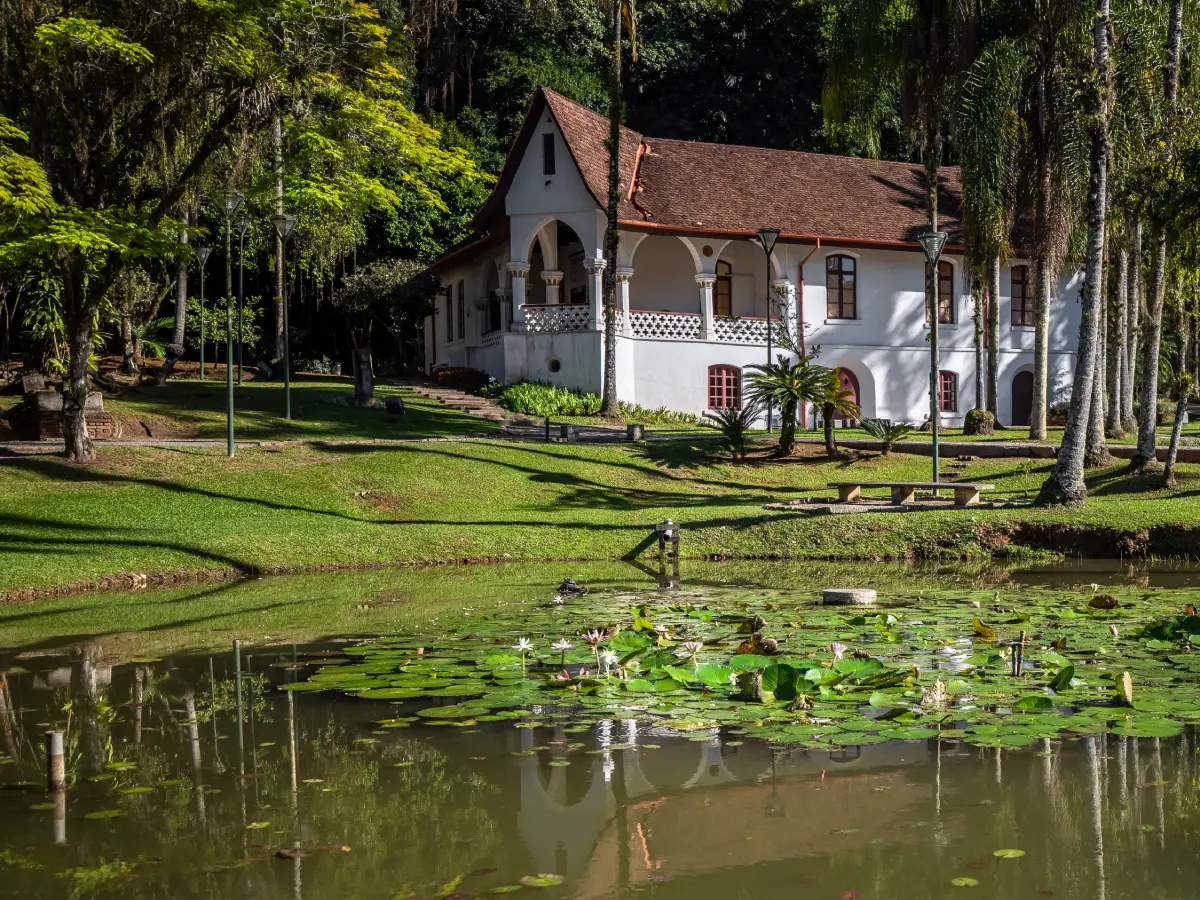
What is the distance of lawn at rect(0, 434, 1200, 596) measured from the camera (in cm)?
1673

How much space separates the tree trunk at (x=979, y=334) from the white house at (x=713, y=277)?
82cm

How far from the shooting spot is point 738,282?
39.2 meters

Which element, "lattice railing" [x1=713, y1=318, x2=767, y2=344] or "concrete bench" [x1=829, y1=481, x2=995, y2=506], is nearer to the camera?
"concrete bench" [x1=829, y1=481, x2=995, y2=506]

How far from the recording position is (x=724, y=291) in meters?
39.1

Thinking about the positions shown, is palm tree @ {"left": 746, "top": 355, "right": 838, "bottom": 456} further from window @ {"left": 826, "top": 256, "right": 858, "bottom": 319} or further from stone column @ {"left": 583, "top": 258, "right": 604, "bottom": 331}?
window @ {"left": 826, "top": 256, "right": 858, "bottom": 319}

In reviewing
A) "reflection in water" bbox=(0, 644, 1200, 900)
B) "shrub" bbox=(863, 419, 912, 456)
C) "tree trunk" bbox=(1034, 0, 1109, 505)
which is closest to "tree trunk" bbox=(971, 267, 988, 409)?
"shrub" bbox=(863, 419, 912, 456)

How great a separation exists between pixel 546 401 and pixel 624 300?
4444 mm

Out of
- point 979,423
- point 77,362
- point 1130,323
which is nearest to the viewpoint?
point 77,362

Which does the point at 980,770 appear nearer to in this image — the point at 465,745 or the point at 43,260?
the point at 465,745

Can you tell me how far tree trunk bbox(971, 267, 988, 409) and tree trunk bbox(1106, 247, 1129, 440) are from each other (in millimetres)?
5770

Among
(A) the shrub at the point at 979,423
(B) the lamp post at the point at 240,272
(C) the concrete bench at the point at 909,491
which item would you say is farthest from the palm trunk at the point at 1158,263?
(B) the lamp post at the point at 240,272

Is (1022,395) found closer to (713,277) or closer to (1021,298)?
(1021,298)

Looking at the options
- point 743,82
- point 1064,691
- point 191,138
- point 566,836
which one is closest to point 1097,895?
point 566,836

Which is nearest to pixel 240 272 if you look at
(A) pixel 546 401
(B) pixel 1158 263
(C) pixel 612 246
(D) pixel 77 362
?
(A) pixel 546 401
